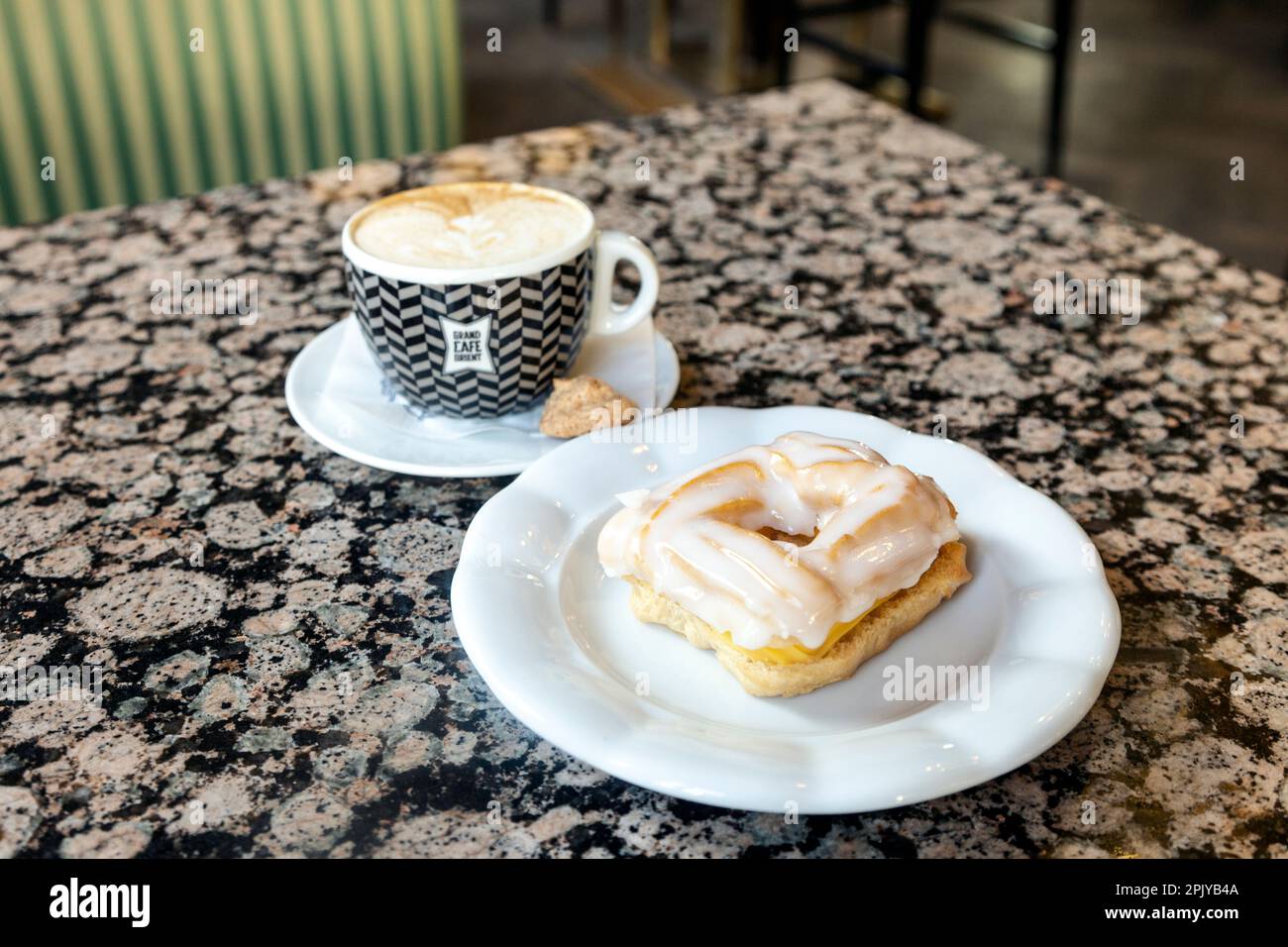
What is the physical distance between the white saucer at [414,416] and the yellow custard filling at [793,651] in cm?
25

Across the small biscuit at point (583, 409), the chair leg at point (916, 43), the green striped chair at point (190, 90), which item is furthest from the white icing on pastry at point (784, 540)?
the chair leg at point (916, 43)

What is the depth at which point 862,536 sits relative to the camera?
0.59 m

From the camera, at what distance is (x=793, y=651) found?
57 centimetres

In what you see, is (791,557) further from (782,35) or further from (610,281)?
(782,35)

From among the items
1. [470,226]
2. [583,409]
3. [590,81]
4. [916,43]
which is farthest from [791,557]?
[590,81]

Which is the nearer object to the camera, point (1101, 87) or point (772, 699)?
point (772, 699)

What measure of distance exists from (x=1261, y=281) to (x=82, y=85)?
1.78m

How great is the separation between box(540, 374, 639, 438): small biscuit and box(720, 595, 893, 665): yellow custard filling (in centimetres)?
24

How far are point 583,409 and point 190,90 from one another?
156 centimetres

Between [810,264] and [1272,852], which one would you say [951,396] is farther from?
[1272,852]

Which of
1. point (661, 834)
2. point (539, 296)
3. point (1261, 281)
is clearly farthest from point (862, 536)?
point (1261, 281)

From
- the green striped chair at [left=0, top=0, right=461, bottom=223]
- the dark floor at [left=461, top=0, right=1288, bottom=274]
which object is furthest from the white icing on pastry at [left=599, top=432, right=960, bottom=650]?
the dark floor at [left=461, top=0, right=1288, bottom=274]

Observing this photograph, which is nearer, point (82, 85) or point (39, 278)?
point (39, 278)

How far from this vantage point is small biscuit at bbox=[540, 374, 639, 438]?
788 millimetres
